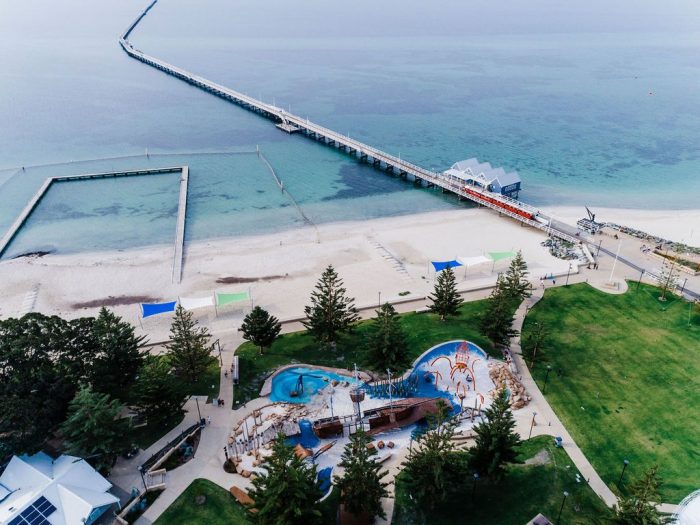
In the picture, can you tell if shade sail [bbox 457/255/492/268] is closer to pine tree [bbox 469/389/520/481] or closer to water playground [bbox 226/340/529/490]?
water playground [bbox 226/340/529/490]

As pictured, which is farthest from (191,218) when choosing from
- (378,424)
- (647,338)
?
(647,338)

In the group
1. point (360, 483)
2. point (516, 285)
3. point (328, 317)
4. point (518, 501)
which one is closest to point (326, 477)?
point (360, 483)

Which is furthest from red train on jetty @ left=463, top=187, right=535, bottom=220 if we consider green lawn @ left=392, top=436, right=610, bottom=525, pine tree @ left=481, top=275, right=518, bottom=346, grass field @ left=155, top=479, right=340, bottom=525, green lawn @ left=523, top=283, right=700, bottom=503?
grass field @ left=155, top=479, right=340, bottom=525

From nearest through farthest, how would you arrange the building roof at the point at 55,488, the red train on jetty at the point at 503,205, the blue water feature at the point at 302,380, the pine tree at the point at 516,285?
the building roof at the point at 55,488, the blue water feature at the point at 302,380, the pine tree at the point at 516,285, the red train on jetty at the point at 503,205

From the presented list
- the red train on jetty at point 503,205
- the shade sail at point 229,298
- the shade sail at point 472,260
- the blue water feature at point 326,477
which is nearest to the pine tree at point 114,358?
the shade sail at point 229,298

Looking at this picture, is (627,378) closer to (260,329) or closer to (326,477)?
(326,477)

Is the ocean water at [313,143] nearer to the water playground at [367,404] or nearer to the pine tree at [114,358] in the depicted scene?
the pine tree at [114,358]
